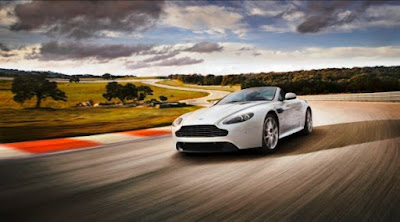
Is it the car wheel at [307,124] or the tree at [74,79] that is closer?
the car wheel at [307,124]

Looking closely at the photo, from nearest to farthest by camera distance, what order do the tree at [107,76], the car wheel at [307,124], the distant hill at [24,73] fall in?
1. the car wheel at [307,124]
2. the distant hill at [24,73]
3. the tree at [107,76]

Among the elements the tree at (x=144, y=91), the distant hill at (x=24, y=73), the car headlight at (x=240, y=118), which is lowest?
the tree at (x=144, y=91)

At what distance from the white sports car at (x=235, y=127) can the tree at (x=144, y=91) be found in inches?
502

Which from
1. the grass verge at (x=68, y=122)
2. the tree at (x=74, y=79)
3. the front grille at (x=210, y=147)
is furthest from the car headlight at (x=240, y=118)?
the tree at (x=74, y=79)

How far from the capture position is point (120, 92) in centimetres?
1825

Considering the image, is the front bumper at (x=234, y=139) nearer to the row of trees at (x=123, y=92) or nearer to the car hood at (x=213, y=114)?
the car hood at (x=213, y=114)

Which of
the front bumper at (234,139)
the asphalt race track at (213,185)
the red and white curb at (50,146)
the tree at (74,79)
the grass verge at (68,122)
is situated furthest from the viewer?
the tree at (74,79)

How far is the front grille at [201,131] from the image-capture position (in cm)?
580

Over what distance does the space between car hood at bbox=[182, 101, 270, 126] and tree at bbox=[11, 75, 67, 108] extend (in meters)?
9.21

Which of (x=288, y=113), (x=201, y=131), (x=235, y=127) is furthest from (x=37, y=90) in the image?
(x=235, y=127)

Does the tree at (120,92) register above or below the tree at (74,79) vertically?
below

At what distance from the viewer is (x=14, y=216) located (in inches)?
134

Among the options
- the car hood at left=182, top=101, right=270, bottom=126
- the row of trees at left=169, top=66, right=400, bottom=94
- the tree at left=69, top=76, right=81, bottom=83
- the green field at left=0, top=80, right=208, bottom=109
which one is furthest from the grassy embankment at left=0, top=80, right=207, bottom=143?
the row of trees at left=169, top=66, right=400, bottom=94

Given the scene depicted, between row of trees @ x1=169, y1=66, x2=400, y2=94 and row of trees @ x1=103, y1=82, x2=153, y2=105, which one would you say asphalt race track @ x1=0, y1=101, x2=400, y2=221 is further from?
row of trees @ x1=169, y1=66, x2=400, y2=94
